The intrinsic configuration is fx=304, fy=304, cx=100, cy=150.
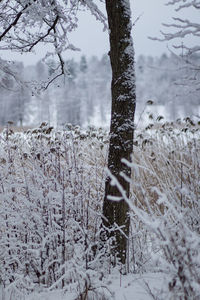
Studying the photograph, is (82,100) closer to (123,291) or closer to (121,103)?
(121,103)

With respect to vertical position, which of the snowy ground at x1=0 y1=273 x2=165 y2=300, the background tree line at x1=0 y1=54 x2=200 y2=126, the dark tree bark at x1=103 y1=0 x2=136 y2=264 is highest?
the background tree line at x1=0 y1=54 x2=200 y2=126

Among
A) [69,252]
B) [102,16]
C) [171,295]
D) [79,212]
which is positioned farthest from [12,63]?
[171,295]

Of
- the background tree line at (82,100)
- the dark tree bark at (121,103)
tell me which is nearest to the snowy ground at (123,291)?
the dark tree bark at (121,103)

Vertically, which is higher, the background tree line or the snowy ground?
the background tree line

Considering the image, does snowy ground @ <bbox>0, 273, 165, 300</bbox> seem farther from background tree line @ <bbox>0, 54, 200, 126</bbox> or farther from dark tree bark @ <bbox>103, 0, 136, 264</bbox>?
background tree line @ <bbox>0, 54, 200, 126</bbox>

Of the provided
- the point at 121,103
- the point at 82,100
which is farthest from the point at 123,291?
the point at 82,100

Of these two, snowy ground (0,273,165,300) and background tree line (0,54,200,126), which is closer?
snowy ground (0,273,165,300)

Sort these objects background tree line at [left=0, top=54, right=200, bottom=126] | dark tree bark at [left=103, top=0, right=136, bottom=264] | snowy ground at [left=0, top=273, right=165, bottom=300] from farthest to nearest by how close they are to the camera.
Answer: background tree line at [left=0, top=54, right=200, bottom=126] < dark tree bark at [left=103, top=0, right=136, bottom=264] < snowy ground at [left=0, top=273, right=165, bottom=300]

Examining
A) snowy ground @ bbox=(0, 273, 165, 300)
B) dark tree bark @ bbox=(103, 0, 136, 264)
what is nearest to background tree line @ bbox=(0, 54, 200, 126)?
dark tree bark @ bbox=(103, 0, 136, 264)

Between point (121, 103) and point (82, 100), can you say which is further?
point (82, 100)

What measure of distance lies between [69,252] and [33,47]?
2.51 meters

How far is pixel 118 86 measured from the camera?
2982 millimetres

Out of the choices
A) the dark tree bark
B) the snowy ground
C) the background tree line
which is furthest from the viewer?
the background tree line

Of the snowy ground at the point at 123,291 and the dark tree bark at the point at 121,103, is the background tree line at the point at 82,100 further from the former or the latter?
the snowy ground at the point at 123,291
